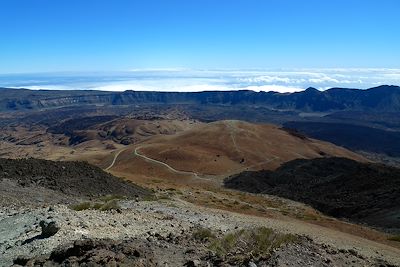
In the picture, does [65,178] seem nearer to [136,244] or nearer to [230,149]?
[136,244]

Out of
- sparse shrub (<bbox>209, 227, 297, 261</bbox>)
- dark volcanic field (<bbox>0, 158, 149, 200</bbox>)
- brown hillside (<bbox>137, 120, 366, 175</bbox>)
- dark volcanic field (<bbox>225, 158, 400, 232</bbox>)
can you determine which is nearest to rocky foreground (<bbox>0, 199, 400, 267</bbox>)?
sparse shrub (<bbox>209, 227, 297, 261</bbox>)

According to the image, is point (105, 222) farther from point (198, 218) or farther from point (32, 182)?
point (32, 182)

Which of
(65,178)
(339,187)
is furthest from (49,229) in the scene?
(339,187)

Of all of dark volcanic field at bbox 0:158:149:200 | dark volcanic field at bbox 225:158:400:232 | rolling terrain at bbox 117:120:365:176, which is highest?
dark volcanic field at bbox 0:158:149:200

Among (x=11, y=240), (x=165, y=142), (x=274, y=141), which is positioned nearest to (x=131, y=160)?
(x=165, y=142)

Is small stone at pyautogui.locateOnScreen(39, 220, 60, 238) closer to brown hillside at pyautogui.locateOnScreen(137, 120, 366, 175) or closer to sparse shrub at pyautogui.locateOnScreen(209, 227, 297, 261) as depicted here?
Answer: sparse shrub at pyautogui.locateOnScreen(209, 227, 297, 261)

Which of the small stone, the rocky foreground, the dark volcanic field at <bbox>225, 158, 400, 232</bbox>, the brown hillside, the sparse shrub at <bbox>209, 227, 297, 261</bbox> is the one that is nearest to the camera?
the rocky foreground
